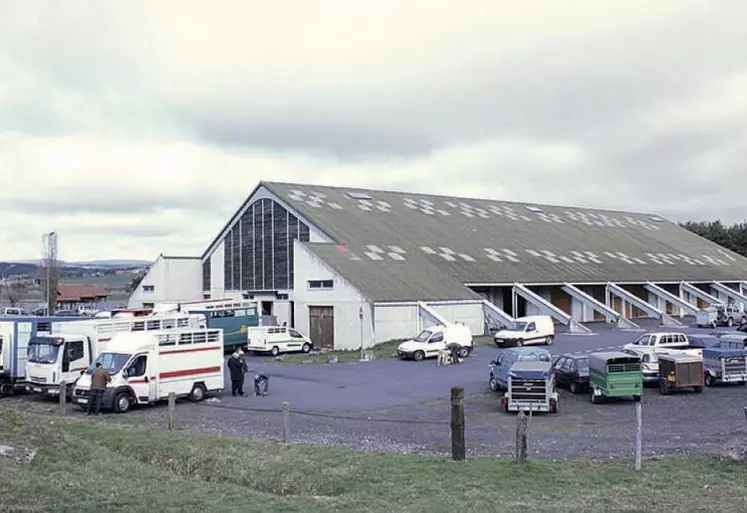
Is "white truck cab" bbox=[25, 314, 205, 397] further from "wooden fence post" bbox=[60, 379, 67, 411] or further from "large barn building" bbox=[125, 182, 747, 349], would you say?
"large barn building" bbox=[125, 182, 747, 349]

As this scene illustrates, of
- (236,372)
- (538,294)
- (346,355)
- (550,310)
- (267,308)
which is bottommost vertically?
(346,355)

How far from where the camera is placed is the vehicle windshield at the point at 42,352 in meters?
26.1

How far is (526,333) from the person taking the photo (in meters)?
40.2

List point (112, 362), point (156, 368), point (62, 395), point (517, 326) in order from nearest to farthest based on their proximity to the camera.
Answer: point (62, 395), point (112, 362), point (156, 368), point (517, 326)

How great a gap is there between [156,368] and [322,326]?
2058cm

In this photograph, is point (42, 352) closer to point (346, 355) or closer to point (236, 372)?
point (236, 372)

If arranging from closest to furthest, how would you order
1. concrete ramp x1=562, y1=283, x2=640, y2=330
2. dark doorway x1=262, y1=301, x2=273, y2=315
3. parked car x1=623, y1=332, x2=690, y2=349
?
1. parked car x1=623, y1=332, x2=690, y2=349
2. dark doorway x1=262, y1=301, x2=273, y2=315
3. concrete ramp x1=562, y1=283, x2=640, y2=330

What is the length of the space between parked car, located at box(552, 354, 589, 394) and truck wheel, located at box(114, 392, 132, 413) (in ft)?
46.4

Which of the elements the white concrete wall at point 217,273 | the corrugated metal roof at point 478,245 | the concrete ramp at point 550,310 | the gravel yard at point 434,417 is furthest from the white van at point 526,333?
the white concrete wall at point 217,273

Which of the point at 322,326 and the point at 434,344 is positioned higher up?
the point at 322,326

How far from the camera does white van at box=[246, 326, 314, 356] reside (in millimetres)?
40625

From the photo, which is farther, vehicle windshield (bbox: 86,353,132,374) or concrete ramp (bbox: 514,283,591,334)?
concrete ramp (bbox: 514,283,591,334)

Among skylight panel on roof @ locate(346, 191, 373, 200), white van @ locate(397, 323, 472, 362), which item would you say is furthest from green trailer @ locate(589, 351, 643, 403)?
skylight panel on roof @ locate(346, 191, 373, 200)

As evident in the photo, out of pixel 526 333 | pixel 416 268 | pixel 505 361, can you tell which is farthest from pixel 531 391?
pixel 416 268
